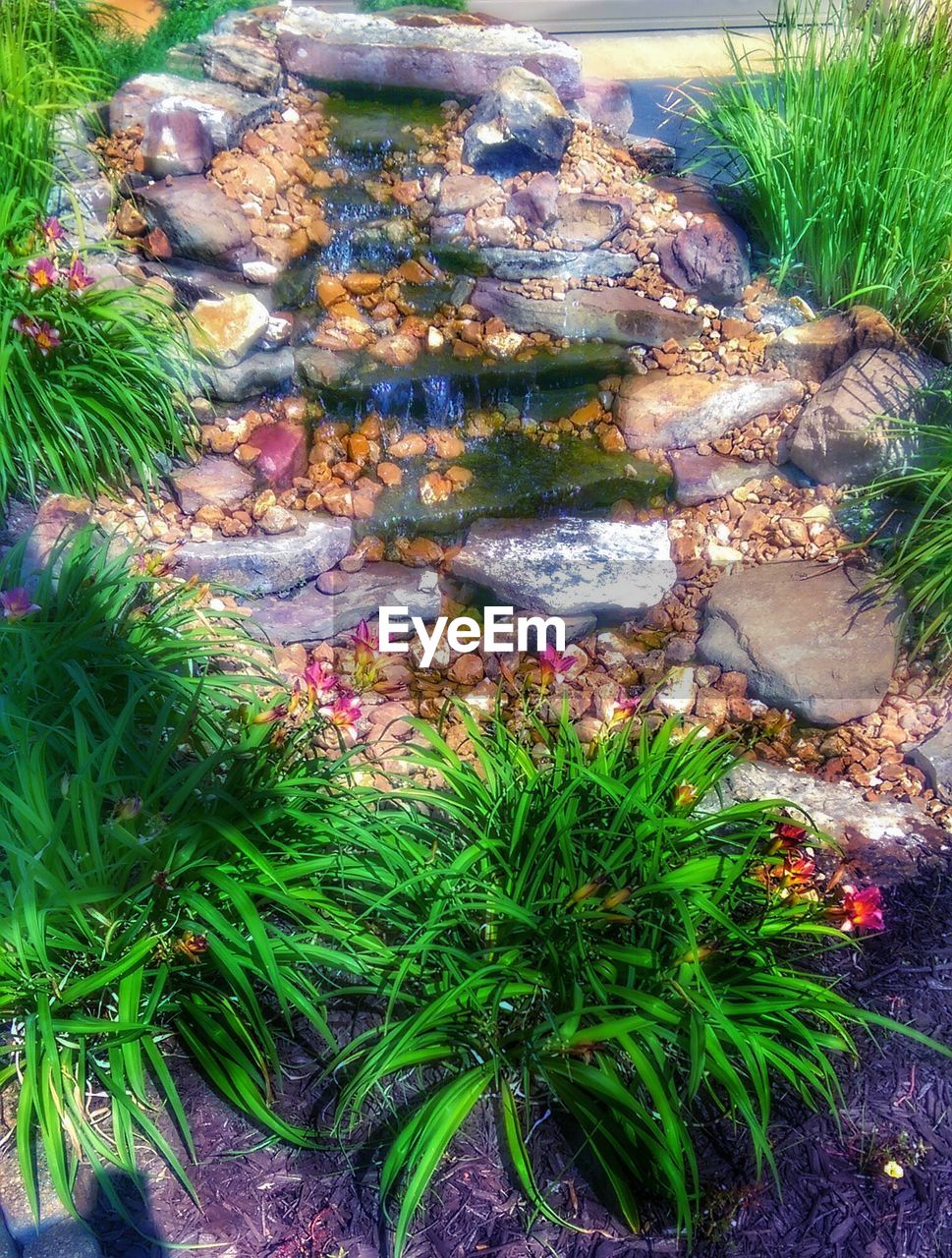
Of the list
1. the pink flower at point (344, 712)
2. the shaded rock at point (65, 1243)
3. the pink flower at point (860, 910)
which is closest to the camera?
the shaded rock at point (65, 1243)

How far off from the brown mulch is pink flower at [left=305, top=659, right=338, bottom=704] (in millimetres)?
692

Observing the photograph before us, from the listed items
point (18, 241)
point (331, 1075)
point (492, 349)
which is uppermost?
point (18, 241)

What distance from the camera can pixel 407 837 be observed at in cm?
187

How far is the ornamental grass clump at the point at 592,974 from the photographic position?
152 centimetres

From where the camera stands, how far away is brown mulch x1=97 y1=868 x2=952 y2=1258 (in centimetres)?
151

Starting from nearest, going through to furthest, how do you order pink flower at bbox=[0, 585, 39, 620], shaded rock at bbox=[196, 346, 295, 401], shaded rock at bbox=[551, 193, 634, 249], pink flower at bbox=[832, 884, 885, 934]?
pink flower at bbox=[832, 884, 885, 934] → pink flower at bbox=[0, 585, 39, 620] → shaded rock at bbox=[551, 193, 634, 249] → shaded rock at bbox=[196, 346, 295, 401]

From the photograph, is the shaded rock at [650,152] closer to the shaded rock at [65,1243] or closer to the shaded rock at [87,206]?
the shaded rock at [87,206]

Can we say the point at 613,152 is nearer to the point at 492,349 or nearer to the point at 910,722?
the point at 492,349

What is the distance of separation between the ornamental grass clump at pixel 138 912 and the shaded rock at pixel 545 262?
120cm

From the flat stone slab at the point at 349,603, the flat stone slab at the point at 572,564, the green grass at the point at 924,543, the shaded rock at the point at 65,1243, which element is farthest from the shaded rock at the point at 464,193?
the shaded rock at the point at 65,1243

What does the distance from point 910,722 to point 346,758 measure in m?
1.40

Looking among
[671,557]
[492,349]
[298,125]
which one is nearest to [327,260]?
[298,125]

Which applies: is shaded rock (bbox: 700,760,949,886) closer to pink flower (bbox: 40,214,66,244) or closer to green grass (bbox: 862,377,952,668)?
green grass (bbox: 862,377,952,668)

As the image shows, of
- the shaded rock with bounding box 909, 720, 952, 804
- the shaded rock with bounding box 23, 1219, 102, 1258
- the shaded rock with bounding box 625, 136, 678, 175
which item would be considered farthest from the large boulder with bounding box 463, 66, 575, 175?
the shaded rock with bounding box 23, 1219, 102, 1258
